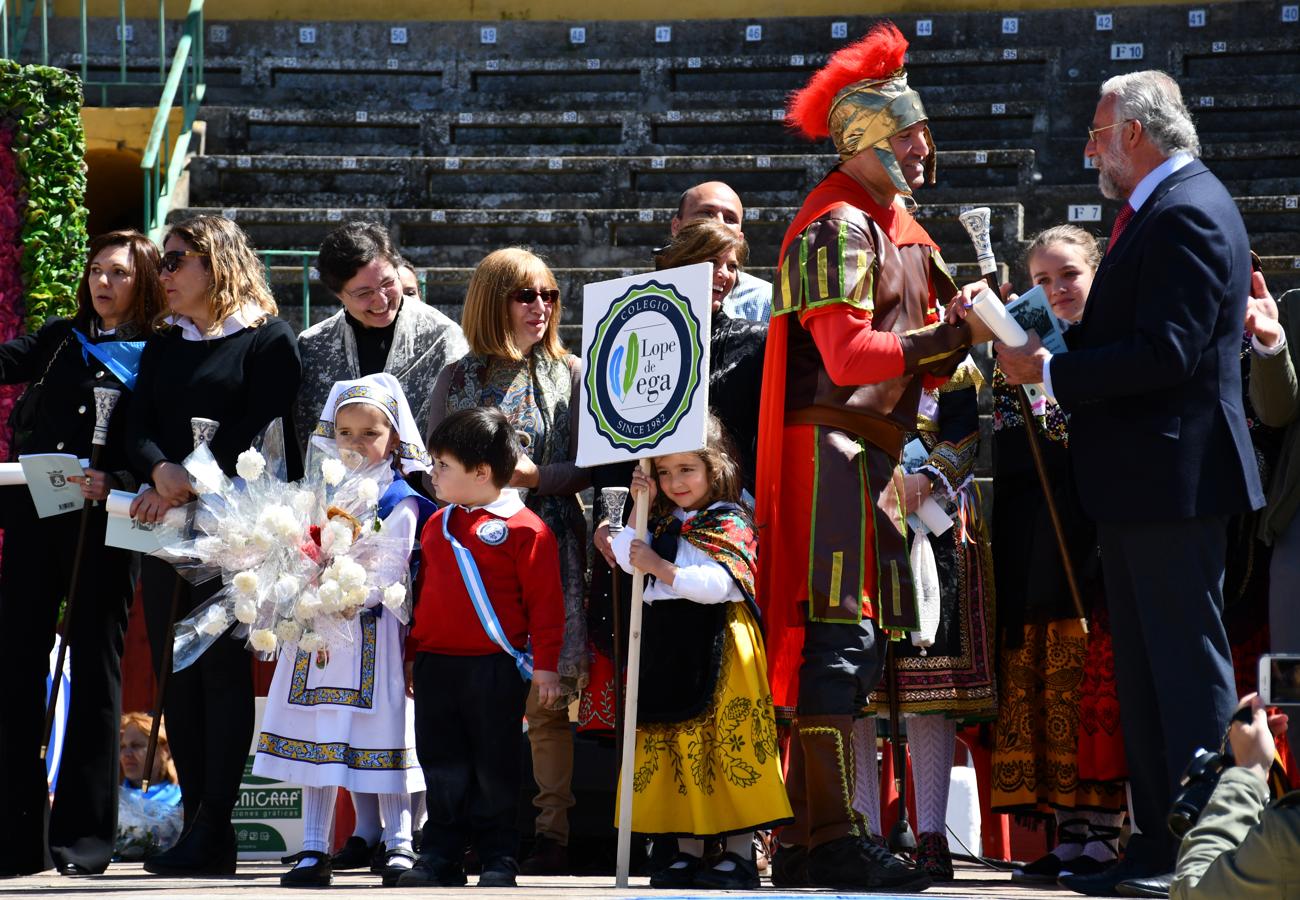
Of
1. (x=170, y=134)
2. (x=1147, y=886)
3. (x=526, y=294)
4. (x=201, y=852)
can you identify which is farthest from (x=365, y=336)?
(x=170, y=134)

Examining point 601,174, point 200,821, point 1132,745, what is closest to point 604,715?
point 200,821

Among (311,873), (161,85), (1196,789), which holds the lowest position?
(311,873)

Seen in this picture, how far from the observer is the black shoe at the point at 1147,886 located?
3.77 metres

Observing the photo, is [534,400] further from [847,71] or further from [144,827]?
[144,827]

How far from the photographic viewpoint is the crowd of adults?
12.9 ft

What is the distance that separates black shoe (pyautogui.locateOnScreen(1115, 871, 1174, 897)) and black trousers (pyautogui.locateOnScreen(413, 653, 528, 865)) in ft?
4.41

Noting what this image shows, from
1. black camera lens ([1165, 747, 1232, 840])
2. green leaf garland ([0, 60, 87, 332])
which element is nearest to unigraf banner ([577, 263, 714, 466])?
black camera lens ([1165, 747, 1232, 840])

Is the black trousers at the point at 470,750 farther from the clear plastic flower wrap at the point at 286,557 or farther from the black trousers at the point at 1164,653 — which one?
the black trousers at the point at 1164,653

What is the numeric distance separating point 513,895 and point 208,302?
191cm

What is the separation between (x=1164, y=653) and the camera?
12.8ft

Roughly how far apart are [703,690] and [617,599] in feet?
1.18

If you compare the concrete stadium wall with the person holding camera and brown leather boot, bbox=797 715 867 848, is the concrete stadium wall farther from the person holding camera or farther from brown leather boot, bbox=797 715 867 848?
the person holding camera

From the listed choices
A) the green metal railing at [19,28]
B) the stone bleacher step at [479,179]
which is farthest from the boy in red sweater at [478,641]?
the green metal railing at [19,28]

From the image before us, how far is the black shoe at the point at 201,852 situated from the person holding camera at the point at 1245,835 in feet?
8.23
